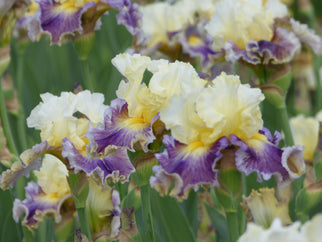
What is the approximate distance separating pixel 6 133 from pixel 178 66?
61 centimetres

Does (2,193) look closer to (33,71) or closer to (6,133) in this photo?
(6,133)

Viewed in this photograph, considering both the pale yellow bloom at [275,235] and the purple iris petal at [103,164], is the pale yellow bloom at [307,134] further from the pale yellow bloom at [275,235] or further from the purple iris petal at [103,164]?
the pale yellow bloom at [275,235]

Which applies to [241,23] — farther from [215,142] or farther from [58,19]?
[215,142]

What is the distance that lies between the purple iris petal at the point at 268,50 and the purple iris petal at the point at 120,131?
45 cm

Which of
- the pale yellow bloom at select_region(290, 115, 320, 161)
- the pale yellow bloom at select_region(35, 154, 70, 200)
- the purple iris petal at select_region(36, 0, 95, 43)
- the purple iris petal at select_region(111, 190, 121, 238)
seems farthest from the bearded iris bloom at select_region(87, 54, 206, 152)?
the pale yellow bloom at select_region(290, 115, 320, 161)

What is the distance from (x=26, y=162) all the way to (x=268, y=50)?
0.64 meters

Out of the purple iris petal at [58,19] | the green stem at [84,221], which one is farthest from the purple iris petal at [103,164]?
the purple iris petal at [58,19]

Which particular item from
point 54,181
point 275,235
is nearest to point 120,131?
point 54,181

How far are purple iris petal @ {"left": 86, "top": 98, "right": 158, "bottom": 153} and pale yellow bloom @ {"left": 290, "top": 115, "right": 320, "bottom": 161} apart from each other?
0.57 m

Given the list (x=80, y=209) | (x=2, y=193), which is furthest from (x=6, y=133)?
(x=80, y=209)

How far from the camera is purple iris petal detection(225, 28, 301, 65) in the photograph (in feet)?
4.37

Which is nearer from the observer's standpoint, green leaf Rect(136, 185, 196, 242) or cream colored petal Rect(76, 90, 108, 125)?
cream colored petal Rect(76, 90, 108, 125)

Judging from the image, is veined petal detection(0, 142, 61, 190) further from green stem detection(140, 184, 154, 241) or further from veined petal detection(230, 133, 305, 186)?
veined petal detection(230, 133, 305, 186)

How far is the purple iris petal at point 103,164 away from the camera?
36.9 inches
